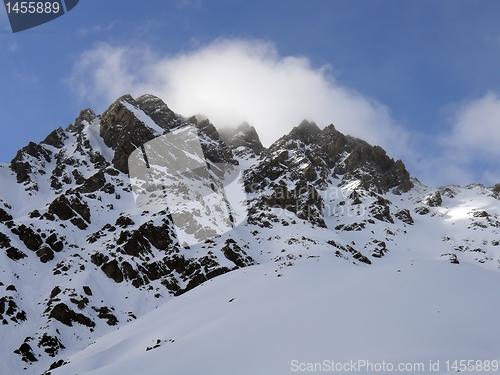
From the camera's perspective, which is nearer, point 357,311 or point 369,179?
point 357,311

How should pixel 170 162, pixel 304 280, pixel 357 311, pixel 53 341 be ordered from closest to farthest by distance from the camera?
pixel 357 311 < pixel 304 280 < pixel 53 341 < pixel 170 162

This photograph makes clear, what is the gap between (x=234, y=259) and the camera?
6788 cm

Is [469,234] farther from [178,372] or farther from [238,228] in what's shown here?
[178,372]

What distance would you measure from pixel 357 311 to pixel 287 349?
4.70 meters

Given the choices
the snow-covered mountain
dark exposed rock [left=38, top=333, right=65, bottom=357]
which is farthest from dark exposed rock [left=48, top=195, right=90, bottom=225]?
dark exposed rock [left=38, top=333, right=65, bottom=357]

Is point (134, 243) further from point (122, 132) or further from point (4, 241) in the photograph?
point (122, 132)

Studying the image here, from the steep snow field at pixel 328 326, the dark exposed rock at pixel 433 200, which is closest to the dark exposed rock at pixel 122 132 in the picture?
the steep snow field at pixel 328 326

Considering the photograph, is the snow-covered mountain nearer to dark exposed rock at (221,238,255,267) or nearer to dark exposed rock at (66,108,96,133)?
dark exposed rock at (221,238,255,267)

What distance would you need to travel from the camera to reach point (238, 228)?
85625 mm

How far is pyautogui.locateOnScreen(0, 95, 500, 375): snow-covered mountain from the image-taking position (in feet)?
55.3

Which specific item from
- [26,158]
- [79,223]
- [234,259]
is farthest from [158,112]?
[234,259]

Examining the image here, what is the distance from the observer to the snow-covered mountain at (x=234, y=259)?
663 inches

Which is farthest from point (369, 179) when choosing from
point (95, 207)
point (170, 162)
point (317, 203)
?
point (95, 207)

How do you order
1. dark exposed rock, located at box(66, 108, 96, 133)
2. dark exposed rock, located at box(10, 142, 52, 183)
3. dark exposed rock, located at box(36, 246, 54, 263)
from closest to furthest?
dark exposed rock, located at box(36, 246, 54, 263) < dark exposed rock, located at box(10, 142, 52, 183) < dark exposed rock, located at box(66, 108, 96, 133)
